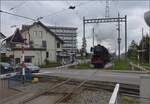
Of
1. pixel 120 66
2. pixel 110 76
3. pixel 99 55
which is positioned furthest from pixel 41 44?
pixel 110 76

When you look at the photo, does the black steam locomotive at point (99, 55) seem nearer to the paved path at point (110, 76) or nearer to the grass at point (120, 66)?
the grass at point (120, 66)

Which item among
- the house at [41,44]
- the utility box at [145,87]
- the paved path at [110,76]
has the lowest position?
the paved path at [110,76]

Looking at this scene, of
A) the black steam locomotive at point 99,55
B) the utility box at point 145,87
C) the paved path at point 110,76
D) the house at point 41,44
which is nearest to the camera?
the utility box at point 145,87

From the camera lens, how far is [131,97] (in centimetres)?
1627

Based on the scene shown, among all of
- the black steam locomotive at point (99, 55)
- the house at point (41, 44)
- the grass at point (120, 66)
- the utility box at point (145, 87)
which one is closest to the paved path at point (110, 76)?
the black steam locomotive at point (99, 55)

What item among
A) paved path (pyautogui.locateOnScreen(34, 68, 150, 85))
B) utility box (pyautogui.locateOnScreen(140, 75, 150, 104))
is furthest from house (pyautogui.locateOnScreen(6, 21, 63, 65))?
utility box (pyautogui.locateOnScreen(140, 75, 150, 104))

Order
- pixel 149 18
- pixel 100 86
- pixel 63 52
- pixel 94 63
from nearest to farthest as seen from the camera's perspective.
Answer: pixel 149 18
pixel 100 86
pixel 94 63
pixel 63 52

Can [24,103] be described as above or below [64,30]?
below

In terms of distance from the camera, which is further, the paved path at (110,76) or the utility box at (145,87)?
the paved path at (110,76)

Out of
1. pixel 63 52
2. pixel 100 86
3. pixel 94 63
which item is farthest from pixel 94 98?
pixel 63 52

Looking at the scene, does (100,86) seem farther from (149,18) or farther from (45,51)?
(45,51)

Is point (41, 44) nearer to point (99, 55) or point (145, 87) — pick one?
point (99, 55)

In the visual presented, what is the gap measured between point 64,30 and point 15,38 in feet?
370

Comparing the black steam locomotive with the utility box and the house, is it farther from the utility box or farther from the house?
the utility box
